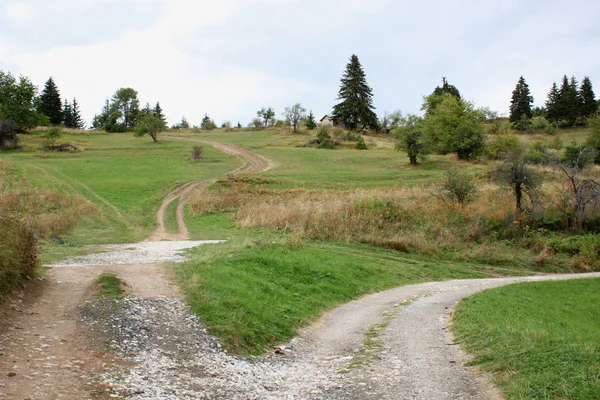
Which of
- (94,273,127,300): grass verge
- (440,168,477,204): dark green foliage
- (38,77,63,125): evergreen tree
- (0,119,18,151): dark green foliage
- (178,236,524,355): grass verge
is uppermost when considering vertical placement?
(38,77,63,125): evergreen tree

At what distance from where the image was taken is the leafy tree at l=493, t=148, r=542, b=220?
115 ft

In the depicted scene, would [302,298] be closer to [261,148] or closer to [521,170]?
[521,170]

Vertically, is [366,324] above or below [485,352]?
below

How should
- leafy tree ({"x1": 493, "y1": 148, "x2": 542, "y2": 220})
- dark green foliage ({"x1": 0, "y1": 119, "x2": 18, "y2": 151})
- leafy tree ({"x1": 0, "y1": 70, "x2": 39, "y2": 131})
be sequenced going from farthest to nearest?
leafy tree ({"x1": 0, "y1": 70, "x2": 39, "y2": 131})
dark green foliage ({"x1": 0, "y1": 119, "x2": 18, "y2": 151})
leafy tree ({"x1": 493, "y1": 148, "x2": 542, "y2": 220})

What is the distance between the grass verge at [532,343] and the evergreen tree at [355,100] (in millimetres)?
85407

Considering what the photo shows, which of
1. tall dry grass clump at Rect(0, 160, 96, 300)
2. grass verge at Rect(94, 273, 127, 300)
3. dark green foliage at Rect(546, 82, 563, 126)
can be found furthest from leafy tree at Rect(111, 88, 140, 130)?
grass verge at Rect(94, 273, 127, 300)

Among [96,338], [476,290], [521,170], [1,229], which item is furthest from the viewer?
[521,170]

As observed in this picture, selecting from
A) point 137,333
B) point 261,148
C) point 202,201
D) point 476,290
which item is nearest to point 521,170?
point 476,290

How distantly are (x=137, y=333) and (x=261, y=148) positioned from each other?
72813 mm

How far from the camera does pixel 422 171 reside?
56.4 meters

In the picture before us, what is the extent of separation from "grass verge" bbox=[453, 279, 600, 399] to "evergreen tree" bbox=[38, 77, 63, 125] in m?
115

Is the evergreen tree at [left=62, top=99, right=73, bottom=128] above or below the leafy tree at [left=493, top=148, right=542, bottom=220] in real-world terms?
above

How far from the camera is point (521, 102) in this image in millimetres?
108812

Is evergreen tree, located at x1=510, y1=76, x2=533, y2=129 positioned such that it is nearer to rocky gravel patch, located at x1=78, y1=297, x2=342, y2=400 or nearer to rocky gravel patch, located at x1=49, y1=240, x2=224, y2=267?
rocky gravel patch, located at x1=49, y1=240, x2=224, y2=267
